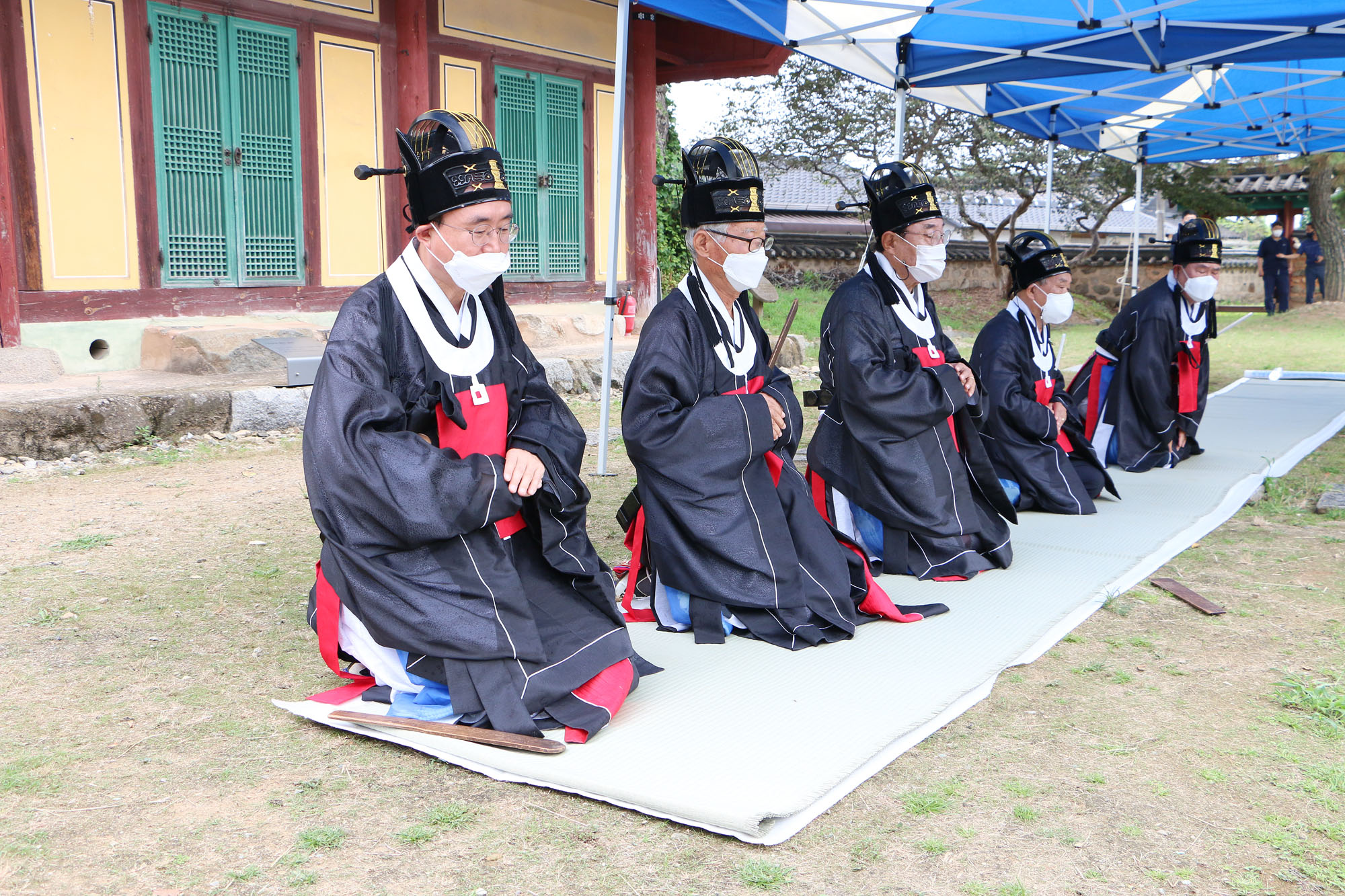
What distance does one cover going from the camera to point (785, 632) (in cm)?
341

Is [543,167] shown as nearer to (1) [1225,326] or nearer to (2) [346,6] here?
(2) [346,6]

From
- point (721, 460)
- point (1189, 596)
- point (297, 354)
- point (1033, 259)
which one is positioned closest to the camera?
point (721, 460)

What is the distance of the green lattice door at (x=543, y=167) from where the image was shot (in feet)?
30.9

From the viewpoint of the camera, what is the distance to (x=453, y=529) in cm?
259

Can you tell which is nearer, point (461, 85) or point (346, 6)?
point (346, 6)

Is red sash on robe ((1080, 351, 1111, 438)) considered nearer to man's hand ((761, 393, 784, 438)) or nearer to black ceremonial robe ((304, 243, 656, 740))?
man's hand ((761, 393, 784, 438))

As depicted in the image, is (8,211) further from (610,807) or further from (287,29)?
(610,807)

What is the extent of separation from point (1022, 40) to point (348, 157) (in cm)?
482

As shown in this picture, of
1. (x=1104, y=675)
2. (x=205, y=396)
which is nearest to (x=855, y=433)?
(x=1104, y=675)

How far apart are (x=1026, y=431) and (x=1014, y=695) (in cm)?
240

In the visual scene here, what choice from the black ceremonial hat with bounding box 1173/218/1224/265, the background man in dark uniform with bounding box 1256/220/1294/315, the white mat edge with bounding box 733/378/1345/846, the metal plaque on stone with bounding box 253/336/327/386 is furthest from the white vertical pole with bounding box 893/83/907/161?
the background man in dark uniform with bounding box 1256/220/1294/315

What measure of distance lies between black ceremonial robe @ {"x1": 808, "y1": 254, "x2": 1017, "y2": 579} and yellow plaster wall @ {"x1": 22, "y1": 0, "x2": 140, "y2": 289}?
4.98m

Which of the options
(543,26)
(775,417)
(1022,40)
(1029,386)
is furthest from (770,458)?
(543,26)

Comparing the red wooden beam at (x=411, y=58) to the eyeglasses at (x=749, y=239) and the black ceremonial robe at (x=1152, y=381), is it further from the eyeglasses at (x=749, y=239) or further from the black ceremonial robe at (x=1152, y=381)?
the eyeglasses at (x=749, y=239)
